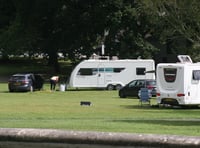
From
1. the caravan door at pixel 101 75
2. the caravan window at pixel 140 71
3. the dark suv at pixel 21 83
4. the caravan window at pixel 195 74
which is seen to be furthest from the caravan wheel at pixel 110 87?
the caravan window at pixel 195 74

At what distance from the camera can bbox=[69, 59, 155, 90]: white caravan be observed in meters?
51.1

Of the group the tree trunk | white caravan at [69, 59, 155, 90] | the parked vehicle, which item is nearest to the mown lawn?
the parked vehicle

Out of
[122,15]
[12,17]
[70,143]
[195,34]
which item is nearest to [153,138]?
[70,143]

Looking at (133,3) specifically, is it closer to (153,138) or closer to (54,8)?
(54,8)

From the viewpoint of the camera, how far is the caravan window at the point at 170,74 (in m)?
30.6

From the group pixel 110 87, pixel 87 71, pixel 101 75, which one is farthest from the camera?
pixel 87 71

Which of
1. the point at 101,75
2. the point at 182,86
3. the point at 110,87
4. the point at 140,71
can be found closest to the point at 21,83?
the point at 101,75

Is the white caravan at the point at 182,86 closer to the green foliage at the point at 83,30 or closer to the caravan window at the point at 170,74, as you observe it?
the caravan window at the point at 170,74

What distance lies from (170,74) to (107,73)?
816 inches

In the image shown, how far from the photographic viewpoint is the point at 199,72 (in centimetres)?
3028

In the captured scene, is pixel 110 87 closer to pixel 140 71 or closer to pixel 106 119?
pixel 140 71

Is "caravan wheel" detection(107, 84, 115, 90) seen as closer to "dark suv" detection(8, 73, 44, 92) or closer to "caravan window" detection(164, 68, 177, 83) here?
"dark suv" detection(8, 73, 44, 92)

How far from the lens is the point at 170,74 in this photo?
3081cm

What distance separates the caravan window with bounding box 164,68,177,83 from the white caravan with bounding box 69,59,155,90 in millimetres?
19691
